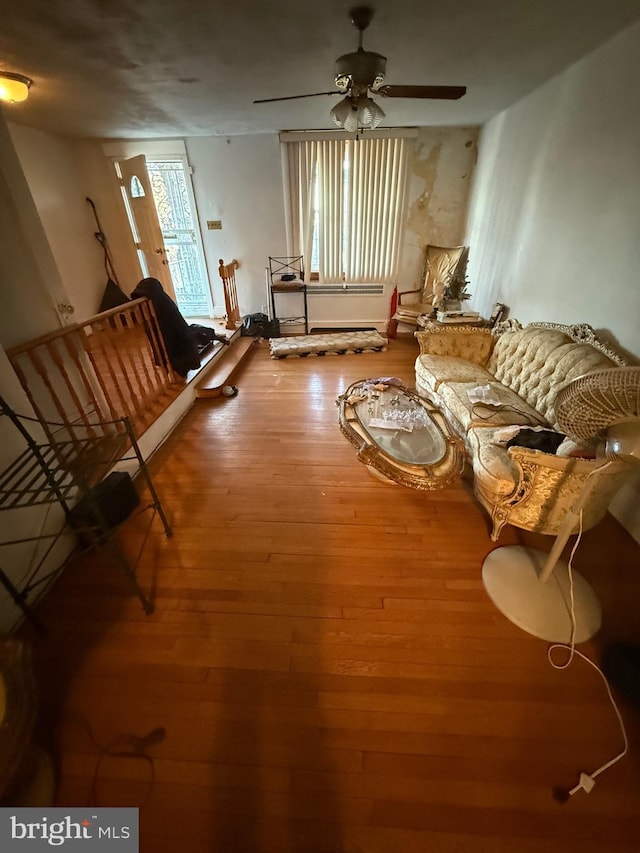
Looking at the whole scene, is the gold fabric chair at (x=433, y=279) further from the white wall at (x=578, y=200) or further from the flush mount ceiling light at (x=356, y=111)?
the flush mount ceiling light at (x=356, y=111)

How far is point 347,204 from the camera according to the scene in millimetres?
4562

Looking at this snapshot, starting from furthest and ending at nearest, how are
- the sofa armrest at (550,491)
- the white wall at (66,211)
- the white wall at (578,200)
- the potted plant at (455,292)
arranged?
the potted plant at (455,292)
the white wall at (66,211)
the white wall at (578,200)
the sofa armrest at (550,491)

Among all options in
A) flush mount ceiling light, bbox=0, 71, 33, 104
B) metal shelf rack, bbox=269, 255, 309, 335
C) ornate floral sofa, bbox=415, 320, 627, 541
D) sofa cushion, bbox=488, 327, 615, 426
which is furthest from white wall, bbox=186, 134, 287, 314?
sofa cushion, bbox=488, 327, 615, 426

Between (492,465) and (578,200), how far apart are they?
81.6 inches

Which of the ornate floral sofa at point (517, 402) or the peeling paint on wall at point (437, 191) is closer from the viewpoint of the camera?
the ornate floral sofa at point (517, 402)

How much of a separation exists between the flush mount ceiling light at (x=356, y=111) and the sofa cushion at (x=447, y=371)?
176 centimetres

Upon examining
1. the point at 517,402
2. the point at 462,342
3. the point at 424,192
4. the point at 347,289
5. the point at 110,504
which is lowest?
Answer: the point at 110,504

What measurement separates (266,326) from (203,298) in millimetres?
1319

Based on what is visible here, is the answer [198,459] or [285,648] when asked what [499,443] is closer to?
[285,648]

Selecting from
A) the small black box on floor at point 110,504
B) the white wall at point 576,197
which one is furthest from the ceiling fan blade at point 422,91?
the small black box on floor at point 110,504

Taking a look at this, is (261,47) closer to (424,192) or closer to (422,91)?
(422,91)

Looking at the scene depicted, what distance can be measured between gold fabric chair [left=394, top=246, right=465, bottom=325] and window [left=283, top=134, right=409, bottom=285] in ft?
1.67

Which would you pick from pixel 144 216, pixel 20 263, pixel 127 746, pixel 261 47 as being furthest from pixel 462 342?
pixel 144 216

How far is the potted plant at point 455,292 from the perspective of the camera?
407cm
